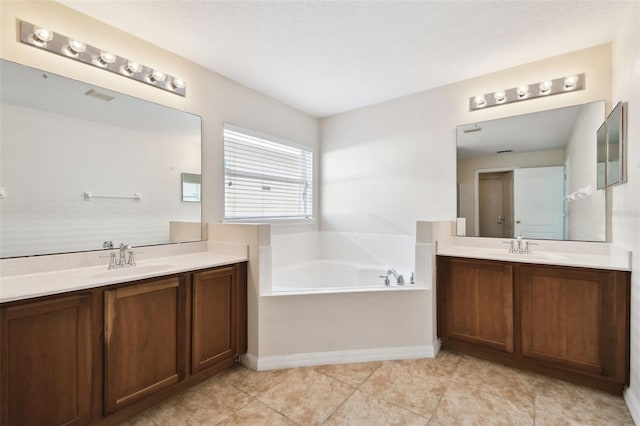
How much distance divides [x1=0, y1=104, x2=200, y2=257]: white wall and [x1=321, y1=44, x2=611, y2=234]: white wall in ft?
6.27

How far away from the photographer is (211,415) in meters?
1.62

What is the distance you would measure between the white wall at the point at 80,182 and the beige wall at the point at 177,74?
279mm

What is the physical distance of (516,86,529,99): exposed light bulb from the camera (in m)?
2.44

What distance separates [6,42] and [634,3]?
3.66m

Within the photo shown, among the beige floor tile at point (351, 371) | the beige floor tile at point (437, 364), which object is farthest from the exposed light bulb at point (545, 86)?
the beige floor tile at point (351, 371)

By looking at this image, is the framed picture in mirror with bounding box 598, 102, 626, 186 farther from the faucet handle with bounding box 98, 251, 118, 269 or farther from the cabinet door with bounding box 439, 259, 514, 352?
the faucet handle with bounding box 98, 251, 118, 269

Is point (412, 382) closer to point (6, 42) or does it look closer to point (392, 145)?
point (392, 145)

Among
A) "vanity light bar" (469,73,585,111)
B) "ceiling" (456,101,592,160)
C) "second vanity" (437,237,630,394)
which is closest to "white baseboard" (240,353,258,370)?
"second vanity" (437,237,630,394)

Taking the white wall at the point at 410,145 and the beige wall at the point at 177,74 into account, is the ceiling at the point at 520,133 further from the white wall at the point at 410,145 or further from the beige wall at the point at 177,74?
the beige wall at the point at 177,74

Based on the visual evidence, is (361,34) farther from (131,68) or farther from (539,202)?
(539,202)

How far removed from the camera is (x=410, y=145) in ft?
10.1

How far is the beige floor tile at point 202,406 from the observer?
1.59 m

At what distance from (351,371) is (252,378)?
28.3 inches

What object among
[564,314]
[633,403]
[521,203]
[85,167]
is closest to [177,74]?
[85,167]
